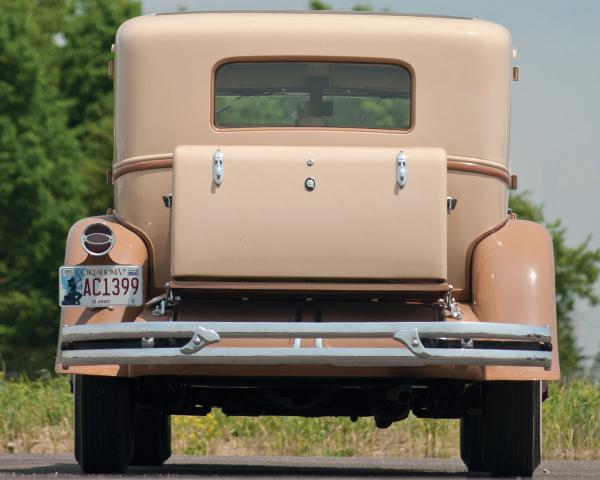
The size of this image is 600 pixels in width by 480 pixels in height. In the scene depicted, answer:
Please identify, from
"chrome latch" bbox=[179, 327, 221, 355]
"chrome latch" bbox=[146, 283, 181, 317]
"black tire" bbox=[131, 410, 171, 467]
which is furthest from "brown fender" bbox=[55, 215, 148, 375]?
"black tire" bbox=[131, 410, 171, 467]

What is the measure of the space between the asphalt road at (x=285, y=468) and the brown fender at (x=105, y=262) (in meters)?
0.54

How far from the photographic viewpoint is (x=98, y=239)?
27.0 feet

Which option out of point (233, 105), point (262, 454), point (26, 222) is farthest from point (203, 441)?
point (26, 222)

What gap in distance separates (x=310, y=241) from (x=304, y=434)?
606 cm

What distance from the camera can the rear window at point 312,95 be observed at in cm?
887

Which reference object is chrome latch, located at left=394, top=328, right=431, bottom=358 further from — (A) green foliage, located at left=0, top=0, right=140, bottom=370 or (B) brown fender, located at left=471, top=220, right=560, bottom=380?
(A) green foliage, located at left=0, top=0, right=140, bottom=370

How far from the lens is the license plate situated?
8.16 meters

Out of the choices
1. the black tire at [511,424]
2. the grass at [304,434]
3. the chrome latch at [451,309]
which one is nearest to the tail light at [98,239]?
the chrome latch at [451,309]

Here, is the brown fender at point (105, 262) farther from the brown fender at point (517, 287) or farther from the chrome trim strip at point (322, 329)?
the brown fender at point (517, 287)

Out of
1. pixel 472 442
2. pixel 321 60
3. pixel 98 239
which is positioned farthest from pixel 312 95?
pixel 472 442

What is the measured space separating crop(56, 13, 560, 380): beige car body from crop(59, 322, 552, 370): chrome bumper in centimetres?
23

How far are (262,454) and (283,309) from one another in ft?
18.5

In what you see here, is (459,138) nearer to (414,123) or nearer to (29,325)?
(414,123)

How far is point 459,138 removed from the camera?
8758 mm
